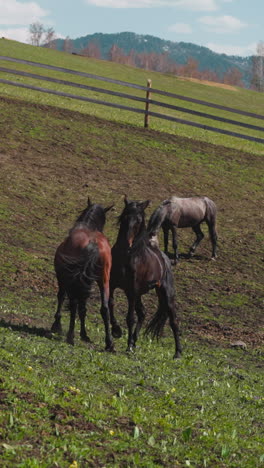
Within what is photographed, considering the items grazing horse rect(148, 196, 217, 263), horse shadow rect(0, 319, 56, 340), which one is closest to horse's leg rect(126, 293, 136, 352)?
horse shadow rect(0, 319, 56, 340)

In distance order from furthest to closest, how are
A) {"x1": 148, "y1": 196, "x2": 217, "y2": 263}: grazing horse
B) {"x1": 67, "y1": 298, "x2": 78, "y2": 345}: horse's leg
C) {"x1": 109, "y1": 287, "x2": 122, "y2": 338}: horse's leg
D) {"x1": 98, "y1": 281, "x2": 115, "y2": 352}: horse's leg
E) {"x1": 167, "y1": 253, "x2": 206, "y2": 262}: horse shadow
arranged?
1. {"x1": 167, "y1": 253, "x2": 206, "y2": 262}: horse shadow
2. {"x1": 148, "y1": 196, "x2": 217, "y2": 263}: grazing horse
3. {"x1": 109, "y1": 287, "x2": 122, "y2": 338}: horse's leg
4. {"x1": 98, "y1": 281, "x2": 115, "y2": 352}: horse's leg
5. {"x1": 67, "y1": 298, "x2": 78, "y2": 345}: horse's leg

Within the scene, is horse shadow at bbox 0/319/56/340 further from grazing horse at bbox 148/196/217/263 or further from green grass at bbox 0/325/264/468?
grazing horse at bbox 148/196/217/263

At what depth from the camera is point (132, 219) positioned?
38.7 feet

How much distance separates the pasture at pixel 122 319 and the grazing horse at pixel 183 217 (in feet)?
1.83

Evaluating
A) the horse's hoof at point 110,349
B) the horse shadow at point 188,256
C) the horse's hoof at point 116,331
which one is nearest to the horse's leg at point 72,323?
the horse's hoof at point 110,349

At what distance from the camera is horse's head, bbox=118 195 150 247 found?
38.8 ft

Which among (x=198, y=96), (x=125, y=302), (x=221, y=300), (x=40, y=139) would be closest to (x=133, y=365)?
(x=125, y=302)

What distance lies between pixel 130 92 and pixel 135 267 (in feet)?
146

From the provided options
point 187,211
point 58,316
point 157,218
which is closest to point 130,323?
point 58,316

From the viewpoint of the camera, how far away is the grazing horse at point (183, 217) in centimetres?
2006

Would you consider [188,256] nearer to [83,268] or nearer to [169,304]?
[169,304]

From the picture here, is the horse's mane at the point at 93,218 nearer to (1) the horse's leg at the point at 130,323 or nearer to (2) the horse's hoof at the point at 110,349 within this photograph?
(1) the horse's leg at the point at 130,323

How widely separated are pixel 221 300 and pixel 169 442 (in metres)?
10.3

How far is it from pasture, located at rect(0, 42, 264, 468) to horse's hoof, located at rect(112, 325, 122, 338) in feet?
0.74
